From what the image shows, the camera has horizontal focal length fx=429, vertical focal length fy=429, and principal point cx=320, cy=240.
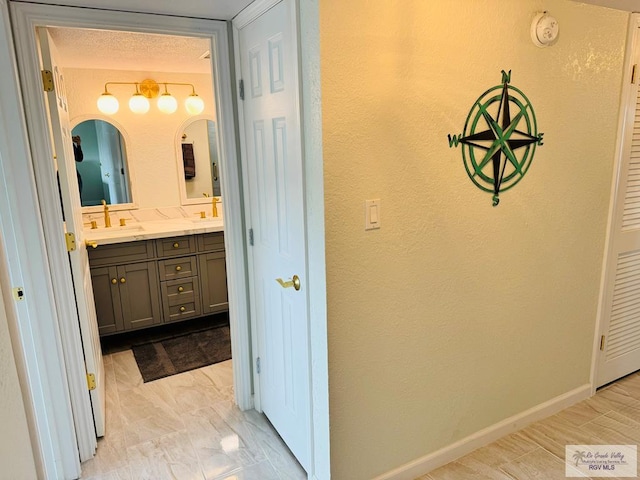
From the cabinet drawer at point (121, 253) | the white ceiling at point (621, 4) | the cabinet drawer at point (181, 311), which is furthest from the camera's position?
the cabinet drawer at point (181, 311)

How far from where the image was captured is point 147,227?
12.0 ft

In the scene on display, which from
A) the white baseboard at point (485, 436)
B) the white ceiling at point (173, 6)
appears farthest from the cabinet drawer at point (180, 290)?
the white baseboard at point (485, 436)

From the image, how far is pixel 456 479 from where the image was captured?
199cm

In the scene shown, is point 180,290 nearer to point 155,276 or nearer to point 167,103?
point 155,276

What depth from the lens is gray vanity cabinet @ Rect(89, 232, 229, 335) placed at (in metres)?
3.28

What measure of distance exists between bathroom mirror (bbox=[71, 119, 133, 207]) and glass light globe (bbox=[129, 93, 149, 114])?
0.79ft

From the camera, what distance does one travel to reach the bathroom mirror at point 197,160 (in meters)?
3.93

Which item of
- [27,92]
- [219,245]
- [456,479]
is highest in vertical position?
[27,92]

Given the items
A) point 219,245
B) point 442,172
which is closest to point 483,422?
point 442,172

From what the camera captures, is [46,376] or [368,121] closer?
[368,121]

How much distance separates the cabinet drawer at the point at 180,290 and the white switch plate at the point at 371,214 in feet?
7.78

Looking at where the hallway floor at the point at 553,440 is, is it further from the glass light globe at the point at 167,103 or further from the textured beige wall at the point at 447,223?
the glass light globe at the point at 167,103

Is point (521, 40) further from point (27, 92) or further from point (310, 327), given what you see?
point (27, 92)

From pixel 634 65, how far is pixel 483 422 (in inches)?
80.9
